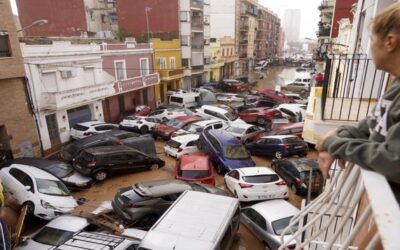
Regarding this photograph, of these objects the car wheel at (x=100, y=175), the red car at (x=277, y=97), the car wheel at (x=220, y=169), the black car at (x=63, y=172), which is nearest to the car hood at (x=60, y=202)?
the black car at (x=63, y=172)

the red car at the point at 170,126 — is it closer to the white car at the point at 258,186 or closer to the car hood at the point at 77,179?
the car hood at the point at 77,179

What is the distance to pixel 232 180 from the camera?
10.8m

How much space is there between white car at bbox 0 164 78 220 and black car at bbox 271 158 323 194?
8.31 meters

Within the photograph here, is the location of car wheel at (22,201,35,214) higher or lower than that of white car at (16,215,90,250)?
lower

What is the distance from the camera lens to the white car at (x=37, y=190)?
8.70 m

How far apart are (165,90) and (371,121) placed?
29014 millimetres

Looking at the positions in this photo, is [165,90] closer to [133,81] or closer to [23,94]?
[133,81]

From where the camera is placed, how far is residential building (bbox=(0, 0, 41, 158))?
13336 millimetres

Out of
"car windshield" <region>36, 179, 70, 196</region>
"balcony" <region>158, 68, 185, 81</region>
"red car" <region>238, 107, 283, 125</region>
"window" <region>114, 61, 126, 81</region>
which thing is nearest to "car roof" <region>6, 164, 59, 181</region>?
"car windshield" <region>36, 179, 70, 196</region>

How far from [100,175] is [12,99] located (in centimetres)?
666

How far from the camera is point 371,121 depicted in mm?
1714

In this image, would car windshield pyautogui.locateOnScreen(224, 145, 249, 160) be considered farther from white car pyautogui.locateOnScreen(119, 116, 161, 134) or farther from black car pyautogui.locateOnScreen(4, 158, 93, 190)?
white car pyautogui.locateOnScreen(119, 116, 161, 134)

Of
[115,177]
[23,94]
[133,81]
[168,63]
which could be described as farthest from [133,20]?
[115,177]

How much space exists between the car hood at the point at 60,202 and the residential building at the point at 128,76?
1240cm
